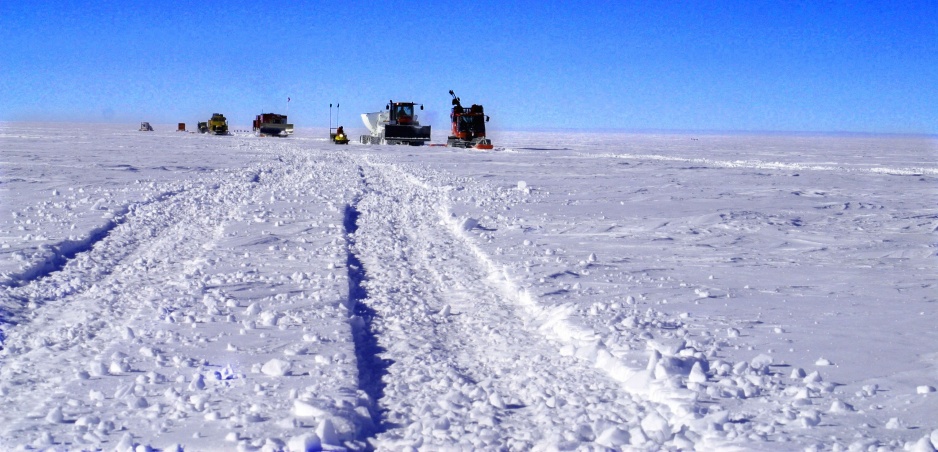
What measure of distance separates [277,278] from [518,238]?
3.79 meters

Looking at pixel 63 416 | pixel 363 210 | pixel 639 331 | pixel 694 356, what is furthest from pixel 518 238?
pixel 63 416

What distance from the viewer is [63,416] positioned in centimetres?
379

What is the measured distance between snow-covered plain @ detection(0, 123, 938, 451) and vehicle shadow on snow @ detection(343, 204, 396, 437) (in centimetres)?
2

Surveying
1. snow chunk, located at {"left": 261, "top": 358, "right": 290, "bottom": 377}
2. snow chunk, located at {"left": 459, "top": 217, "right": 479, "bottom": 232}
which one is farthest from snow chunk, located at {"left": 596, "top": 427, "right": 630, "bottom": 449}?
snow chunk, located at {"left": 459, "top": 217, "right": 479, "bottom": 232}

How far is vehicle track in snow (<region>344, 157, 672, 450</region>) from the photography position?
3803 mm

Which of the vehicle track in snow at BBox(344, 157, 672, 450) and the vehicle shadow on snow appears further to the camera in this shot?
the vehicle shadow on snow

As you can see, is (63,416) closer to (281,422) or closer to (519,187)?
(281,422)

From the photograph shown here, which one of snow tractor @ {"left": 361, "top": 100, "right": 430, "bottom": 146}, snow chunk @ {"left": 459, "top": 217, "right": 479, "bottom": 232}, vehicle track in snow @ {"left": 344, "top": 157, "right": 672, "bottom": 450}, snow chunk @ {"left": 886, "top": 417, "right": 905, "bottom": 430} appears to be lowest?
vehicle track in snow @ {"left": 344, "top": 157, "right": 672, "bottom": 450}

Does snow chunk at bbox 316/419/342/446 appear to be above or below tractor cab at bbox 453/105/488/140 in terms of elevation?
below

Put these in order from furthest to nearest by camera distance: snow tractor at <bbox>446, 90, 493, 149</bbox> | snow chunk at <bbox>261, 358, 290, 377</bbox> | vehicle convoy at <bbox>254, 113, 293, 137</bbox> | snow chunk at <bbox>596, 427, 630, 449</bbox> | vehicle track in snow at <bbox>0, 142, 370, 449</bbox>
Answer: vehicle convoy at <bbox>254, 113, 293, 137</bbox>
snow tractor at <bbox>446, 90, 493, 149</bbox>
snow chunk at <bbox>261, 358, 290, 377</bbox>
vehicle track in snow at <bbox>0, 142, 370, 449</bbox>
snow chunk at <bbox>596, 427, 630, 449</bbox>

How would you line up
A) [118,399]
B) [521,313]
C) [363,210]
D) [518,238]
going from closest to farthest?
[118,399], [521,313], [518,238], [363,210]

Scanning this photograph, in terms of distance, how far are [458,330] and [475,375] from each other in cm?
101

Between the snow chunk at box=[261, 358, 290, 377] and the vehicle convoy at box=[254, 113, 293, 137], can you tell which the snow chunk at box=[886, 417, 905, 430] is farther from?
the vehicle convoy at box=[254, 113, 293, 137]

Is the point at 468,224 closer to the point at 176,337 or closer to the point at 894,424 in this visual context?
the point at 176,337
